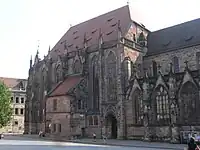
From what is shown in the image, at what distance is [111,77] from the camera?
4100 cm

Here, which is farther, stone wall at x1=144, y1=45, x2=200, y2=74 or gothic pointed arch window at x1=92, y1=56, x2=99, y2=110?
gothic pointed arch window at x1=92, y1=56, x2=99, y2=110

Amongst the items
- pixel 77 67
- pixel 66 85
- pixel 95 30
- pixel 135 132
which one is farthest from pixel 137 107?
pixel 95 30

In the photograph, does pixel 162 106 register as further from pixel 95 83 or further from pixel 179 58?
pixel 95 83

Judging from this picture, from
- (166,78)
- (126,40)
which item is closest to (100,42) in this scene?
(126,40)

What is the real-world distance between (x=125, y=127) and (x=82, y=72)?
36.4 feet

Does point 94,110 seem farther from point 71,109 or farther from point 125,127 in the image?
point 125,127

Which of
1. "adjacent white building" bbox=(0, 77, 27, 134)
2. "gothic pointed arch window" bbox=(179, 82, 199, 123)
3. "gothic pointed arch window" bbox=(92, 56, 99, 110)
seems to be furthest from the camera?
"adjacent white building" bbox=(0, 77, 27, 134)

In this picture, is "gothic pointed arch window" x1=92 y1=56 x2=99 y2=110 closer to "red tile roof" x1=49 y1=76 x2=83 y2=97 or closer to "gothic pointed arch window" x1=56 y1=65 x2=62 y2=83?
"red tile roof" x1=49 y1=76 x2=83 y2=97

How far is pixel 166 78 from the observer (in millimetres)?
34406

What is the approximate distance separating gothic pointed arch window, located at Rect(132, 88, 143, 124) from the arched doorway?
3778 millimetres


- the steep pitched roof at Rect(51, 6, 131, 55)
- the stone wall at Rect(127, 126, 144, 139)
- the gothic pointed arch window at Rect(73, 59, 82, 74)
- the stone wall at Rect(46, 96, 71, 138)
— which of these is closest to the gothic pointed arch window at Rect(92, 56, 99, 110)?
the gothic pointed arch window at Rect(73, 59, 82, 74)

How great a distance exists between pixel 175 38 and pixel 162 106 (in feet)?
38.1

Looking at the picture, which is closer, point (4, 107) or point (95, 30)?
point (4, 107)

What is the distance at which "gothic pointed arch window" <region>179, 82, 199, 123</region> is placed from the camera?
32.3 m
